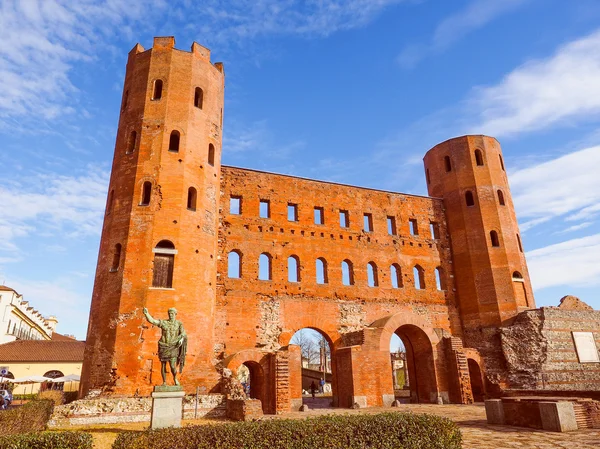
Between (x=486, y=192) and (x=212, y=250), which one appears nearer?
(x=212, y=250)

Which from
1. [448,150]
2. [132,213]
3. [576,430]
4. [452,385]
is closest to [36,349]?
[132,213]

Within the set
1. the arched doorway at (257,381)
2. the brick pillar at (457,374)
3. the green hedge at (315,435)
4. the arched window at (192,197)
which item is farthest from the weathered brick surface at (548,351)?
the arched window at (192,197)

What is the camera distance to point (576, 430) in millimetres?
10031

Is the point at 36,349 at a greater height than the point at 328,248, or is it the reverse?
the point at 328,248

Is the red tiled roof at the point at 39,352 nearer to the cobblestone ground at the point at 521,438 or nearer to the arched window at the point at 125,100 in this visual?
the arched window at the point at 125,100

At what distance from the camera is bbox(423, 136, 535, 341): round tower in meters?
22.8

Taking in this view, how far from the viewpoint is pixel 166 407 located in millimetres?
10320

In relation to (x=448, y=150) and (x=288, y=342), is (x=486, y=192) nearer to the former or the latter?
(x=448, y=150)

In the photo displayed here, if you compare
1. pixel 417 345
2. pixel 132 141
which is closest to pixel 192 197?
pixel 132 141

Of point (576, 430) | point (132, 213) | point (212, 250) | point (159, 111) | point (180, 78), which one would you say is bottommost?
point (576, 430)

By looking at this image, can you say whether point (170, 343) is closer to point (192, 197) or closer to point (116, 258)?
point (116, 258)

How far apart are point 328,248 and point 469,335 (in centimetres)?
921

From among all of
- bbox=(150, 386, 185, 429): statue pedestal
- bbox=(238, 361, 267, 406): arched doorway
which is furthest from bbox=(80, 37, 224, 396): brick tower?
bbox=(150, 386, 185, 429): statue pedestal

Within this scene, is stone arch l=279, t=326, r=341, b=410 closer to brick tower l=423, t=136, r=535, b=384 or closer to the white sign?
brick tower l=423, t=136, r=535, b=384
